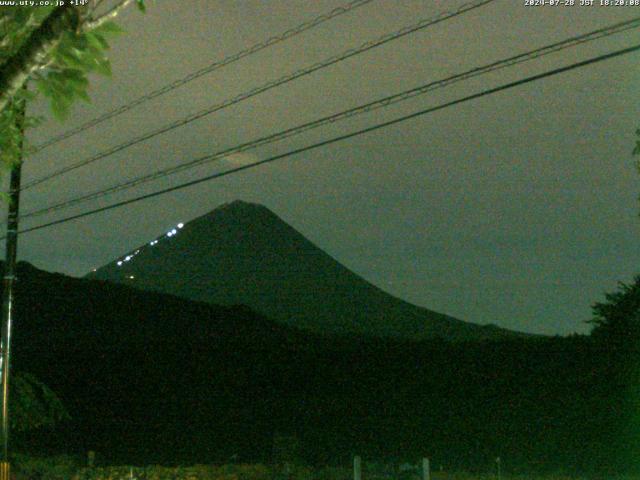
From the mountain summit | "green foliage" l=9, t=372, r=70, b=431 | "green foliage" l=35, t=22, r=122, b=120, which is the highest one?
the mountain summit

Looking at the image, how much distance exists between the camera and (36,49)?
4.50m

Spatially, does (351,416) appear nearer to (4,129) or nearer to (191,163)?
(191,163)

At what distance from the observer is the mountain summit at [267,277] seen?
6825cm

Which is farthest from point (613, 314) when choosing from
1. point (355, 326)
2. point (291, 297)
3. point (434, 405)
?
point (291, 297)

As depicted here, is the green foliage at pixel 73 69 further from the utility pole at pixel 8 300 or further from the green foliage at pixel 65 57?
the utility pole at pixel 8 300

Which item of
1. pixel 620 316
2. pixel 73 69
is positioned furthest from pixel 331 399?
pixel 73 69

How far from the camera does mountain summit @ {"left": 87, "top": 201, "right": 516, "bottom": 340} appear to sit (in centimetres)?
6825

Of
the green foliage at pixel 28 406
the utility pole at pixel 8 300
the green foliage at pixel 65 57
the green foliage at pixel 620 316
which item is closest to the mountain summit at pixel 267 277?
the green foliage at pixel 620 316

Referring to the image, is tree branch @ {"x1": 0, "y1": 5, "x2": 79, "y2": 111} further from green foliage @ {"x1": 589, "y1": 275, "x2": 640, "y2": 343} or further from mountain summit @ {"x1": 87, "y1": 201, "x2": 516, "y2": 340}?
mountain summit @ {"x1": 87, "y1": 201, "x2": 516, "y2": 340}

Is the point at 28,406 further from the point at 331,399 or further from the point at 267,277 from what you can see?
the point at 267,277

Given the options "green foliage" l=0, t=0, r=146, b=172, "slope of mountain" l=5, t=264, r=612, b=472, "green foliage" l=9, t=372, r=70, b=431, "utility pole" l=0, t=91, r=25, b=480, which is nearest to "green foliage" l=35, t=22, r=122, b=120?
"green foliage" l=0, t=0, r=146, b=172

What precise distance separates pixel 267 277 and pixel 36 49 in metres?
77.0

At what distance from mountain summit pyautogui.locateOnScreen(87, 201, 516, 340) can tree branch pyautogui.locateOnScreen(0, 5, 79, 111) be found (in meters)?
51.3

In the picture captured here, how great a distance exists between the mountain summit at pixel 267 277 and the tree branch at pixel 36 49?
51.3m
